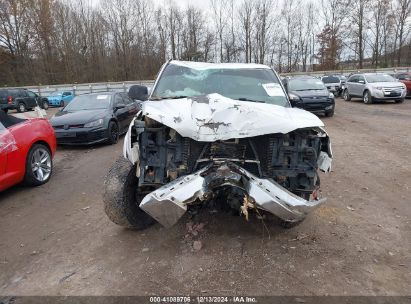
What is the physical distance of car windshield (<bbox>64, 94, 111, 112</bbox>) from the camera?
408 inches

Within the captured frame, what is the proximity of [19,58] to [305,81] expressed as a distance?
42.5 m

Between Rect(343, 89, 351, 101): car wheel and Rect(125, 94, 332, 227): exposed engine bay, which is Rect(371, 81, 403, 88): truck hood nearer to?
Rect(343, 89, 351, 101): car wheel

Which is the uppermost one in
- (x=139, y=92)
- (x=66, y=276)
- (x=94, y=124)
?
(x=139, y=92)

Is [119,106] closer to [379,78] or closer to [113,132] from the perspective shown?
[113,132]

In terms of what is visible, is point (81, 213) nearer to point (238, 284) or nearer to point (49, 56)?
point (238, 284)

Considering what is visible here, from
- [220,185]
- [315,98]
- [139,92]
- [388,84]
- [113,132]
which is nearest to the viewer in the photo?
[220,185]

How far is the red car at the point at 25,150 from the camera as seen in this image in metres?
5.32

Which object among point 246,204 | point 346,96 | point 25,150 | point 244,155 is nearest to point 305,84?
point 346,96

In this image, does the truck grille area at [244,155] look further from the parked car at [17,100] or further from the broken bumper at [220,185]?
the parked car at [17,100]

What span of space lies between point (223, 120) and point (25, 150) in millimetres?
3903

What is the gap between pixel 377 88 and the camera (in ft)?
60.1

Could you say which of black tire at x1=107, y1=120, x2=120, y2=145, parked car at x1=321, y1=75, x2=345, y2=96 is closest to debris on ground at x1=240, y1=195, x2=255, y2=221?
black tire at x1=107, y1=120, x2=120, y2=145

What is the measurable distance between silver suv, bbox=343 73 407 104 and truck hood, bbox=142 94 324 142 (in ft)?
54.6

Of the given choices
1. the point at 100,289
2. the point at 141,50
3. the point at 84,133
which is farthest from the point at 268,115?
the point at 141,50
